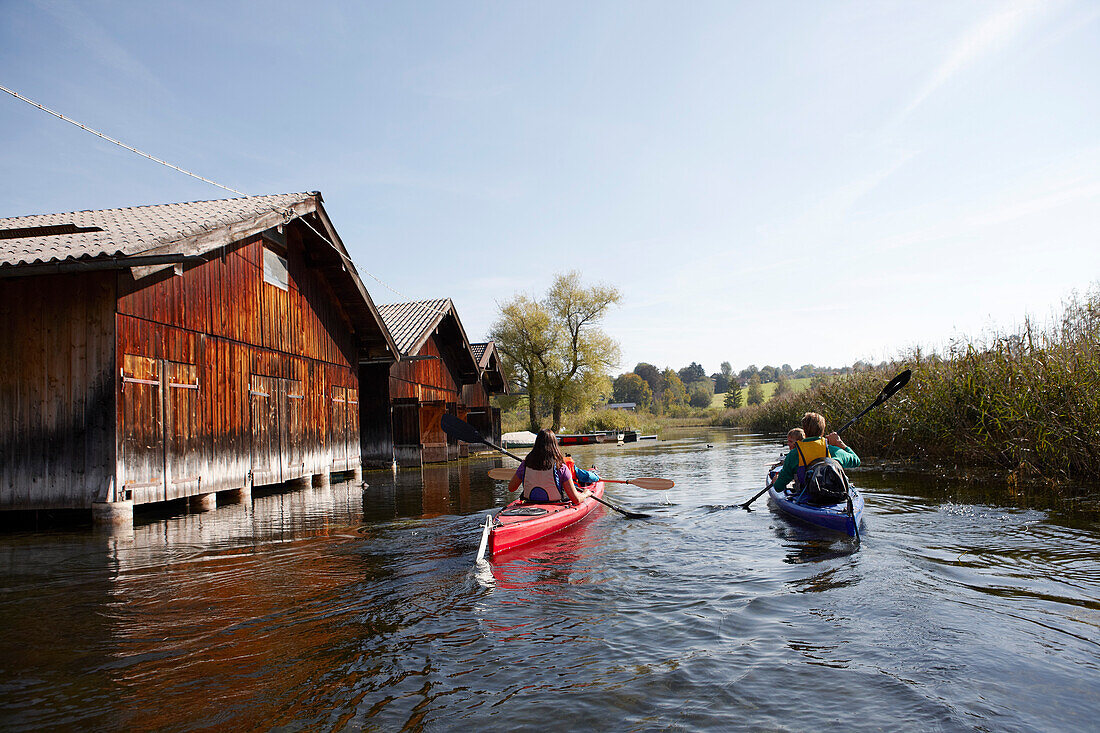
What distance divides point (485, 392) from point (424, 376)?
8.59 m

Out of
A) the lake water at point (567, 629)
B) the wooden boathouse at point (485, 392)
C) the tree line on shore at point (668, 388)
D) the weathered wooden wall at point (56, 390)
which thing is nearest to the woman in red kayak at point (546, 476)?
the lake water at point (567, 629)

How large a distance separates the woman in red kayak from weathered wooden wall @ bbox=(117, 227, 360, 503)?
5722 mm

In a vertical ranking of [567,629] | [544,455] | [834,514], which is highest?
[544,455]

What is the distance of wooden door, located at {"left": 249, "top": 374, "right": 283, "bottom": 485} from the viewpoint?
13367mm

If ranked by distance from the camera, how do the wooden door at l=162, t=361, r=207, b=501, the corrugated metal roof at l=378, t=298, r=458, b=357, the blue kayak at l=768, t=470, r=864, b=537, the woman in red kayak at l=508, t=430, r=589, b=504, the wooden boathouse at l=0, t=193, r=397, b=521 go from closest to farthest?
1. the blue kayak at l=768, t=470, r=864, b=537
2. the woman in red kayak at l=508, t=430, r=589, b=504
3. the wooden boathouse at l=0, t=193, r=397, b=521
4. the wooden door at l=162, t=361, r=207, b=501
5. the corrugated metal roof at l=378, t=298, r=458, b=357

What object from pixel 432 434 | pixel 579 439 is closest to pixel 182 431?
pixel 432 434

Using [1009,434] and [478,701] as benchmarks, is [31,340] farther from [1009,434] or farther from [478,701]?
[1009,434]

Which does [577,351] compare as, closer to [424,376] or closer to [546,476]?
[424,376]

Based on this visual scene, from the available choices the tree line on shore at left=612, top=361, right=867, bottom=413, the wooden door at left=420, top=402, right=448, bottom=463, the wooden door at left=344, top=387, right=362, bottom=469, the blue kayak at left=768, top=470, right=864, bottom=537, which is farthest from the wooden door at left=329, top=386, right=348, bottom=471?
the tree line on shore at left=612, top=361, right=867, bottom=413

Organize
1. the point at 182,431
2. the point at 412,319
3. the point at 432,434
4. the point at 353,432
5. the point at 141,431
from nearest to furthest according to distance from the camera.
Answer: the point at 141,431 → the point at 182,431 → the point at 353,432 → the point at 412,319 → the point at 432,434

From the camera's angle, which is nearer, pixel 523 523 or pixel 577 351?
pixel 523 523

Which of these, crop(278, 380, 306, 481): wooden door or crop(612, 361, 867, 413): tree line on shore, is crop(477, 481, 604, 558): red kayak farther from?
crop(612, 361, 867, 413): tree line on shore

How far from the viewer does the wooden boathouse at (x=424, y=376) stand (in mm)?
21625

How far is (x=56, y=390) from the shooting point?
9.72m
